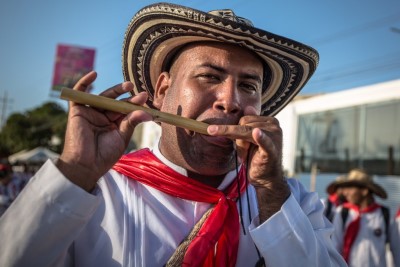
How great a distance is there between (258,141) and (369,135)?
12941 millimetres

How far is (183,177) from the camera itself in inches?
79.7

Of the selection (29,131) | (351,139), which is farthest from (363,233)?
(29,131)

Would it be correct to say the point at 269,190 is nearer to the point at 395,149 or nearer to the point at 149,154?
the point at 149,154

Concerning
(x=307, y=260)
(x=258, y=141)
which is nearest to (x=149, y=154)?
(x=258, y=141)

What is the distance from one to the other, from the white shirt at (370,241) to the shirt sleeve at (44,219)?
18.0ft

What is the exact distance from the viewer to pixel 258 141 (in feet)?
5.16

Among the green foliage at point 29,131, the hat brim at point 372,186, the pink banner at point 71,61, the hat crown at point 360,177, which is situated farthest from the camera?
the green foliage at point 29,131

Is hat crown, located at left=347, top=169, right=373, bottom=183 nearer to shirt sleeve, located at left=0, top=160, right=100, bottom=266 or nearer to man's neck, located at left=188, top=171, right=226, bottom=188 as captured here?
man's neck, located at left=188, top=171, right=226, bottom=188

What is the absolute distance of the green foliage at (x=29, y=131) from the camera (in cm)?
4617

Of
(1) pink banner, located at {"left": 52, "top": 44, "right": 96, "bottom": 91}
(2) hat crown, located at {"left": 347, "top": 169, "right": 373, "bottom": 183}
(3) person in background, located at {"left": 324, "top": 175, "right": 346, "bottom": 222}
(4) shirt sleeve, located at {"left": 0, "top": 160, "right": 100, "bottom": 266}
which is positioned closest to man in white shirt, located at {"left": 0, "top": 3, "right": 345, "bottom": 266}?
(4) shirt sleeve, located at {"left": 0, "top": 160, "right": 100, "bottom": 266}

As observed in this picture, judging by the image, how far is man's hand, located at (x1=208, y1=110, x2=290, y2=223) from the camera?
1602mm

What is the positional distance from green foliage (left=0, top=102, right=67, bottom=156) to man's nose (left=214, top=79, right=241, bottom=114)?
4495 cm

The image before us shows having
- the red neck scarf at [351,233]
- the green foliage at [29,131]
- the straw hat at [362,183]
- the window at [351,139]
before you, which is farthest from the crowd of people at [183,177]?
the green foliage at [29,131]

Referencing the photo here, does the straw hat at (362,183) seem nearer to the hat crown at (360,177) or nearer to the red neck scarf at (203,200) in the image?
the hat crown at (360,177)
